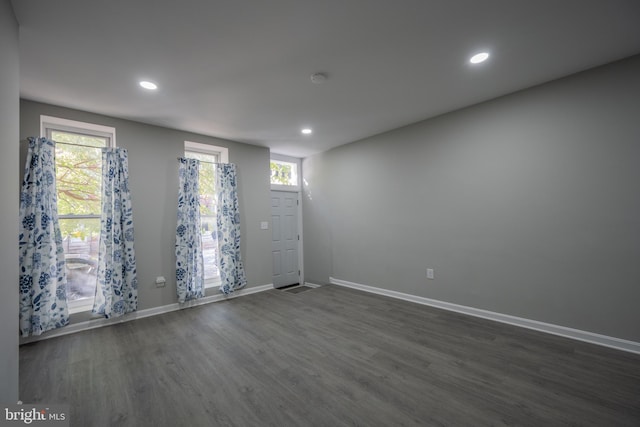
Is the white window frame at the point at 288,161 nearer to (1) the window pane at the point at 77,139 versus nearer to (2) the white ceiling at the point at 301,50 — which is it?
(2) the white ceiling at the point at 301,50

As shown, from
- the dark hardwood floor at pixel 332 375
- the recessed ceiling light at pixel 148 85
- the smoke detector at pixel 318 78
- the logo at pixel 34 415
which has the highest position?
the recessed ceiling light at pixel 148 85

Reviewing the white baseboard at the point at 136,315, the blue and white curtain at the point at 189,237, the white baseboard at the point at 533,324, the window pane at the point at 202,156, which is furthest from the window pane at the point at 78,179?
the white baseboard at the point at 533,324

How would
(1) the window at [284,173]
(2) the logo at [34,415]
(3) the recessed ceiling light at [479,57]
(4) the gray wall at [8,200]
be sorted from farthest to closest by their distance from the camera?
(1) the window at [284,173] → (3) the recessed ceiling light at [479,57] → (4) the gray wall at [8,200] → (2) the logo at [34,415]

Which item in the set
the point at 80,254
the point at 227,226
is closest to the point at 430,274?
the point at 227,226

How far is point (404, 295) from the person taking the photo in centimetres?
405

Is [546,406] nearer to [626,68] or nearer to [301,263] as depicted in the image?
[626,68]

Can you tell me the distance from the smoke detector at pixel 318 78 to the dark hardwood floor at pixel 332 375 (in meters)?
2.68

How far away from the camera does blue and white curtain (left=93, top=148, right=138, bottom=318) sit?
3.22 m

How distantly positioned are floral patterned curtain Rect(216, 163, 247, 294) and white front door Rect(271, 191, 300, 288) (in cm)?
103

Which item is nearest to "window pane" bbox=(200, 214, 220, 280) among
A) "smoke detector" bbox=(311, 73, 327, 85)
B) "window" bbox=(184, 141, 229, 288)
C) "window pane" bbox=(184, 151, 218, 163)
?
"window" bbox=(184, 141, 229, 288)

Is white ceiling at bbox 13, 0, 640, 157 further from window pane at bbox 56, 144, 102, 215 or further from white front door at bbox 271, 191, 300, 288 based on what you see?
white front door at bbox 271, 191, 300, 288

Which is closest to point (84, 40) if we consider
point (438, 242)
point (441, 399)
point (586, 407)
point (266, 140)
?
point (266, 140)

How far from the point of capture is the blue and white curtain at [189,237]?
379 cm

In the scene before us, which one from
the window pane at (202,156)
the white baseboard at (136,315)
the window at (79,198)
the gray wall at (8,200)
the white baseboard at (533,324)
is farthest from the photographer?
the window pane at (202,156)
